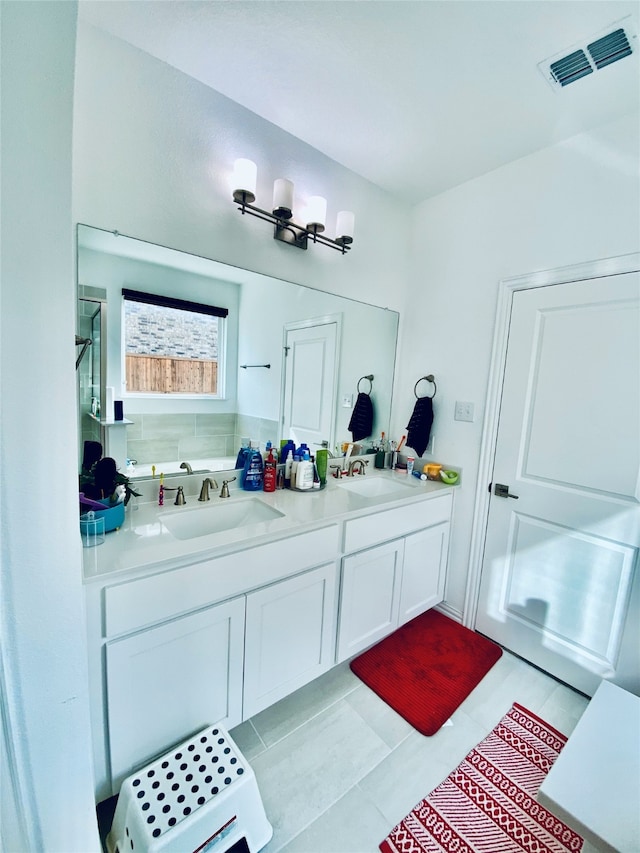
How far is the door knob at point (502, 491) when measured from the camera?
Result: 1.92 m

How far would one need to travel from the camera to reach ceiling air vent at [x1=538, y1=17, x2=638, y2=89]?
46.1 inches

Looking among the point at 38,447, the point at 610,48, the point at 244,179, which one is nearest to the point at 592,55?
the point at 610,48

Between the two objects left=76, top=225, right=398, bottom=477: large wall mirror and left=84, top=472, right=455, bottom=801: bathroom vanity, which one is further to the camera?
left=76, top=225, right=398, bottom=477: large wall mirror

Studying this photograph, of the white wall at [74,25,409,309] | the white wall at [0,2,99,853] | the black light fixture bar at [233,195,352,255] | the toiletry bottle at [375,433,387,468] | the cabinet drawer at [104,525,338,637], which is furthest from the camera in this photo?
the toiletry bottle at [375,433,387,468]

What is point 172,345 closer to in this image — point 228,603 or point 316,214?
point 316,214

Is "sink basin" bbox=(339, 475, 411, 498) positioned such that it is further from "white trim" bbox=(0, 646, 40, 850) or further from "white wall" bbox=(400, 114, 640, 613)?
"white trim" bbox=(0, 646, 40, 850)

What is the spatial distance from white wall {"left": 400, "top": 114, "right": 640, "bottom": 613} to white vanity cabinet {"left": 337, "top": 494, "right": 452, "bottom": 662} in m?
0.19

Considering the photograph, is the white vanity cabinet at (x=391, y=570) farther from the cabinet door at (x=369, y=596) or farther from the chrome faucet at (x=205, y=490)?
the chrome faucet at (x=205, y=490)

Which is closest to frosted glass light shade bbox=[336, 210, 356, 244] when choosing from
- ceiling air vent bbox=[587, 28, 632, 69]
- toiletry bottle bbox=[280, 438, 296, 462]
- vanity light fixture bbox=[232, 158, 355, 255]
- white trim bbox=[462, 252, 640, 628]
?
vanity light fixture bbox=[232, 158, 355, 255]

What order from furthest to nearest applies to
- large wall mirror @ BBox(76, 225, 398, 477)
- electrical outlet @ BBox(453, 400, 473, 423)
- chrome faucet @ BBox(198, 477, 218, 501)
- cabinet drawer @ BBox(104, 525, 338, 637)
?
electrical outlet @ BBox(453, 400, 473, 423), chrome faucet @ BBox(198, 477, 218, 501), large wall mirror @ BBox(76, 225, 398, 477), cabinet drawer @ BBox(104, 525, 338, 637)

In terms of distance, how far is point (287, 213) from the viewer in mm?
1596

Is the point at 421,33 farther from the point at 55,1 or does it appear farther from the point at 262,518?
the point at 262,518

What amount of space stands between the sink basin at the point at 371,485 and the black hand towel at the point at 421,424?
0.28m

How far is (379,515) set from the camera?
5.54 ft
